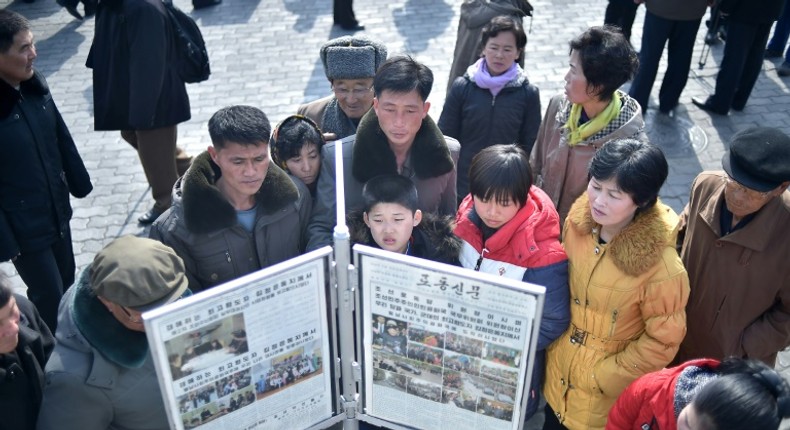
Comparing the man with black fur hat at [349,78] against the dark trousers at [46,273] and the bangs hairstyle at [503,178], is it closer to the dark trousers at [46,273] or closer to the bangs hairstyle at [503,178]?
the bangs hairstyle at [503,178]

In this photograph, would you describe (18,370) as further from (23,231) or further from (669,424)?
(669,424)

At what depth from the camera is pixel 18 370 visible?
2.61 meters

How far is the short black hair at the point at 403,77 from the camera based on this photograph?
332 cm

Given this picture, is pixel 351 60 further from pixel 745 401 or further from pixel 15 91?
pixel 745 401

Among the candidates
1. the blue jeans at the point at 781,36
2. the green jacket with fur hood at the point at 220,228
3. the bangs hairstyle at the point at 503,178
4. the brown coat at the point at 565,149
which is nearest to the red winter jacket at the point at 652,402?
the bangs hairstyle at the point at 503,178

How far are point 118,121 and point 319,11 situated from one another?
5.53m

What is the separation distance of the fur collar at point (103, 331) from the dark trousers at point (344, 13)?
298 inches

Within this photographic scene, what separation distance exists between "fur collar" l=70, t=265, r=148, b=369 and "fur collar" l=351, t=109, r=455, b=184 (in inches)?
57.3

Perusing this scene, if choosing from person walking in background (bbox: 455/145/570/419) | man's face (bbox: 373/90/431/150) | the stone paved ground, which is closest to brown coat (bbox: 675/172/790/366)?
person walking in background (bbox: 455/145/570/419)

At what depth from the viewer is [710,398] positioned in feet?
7.00

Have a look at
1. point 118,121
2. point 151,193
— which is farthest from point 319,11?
point 118,121

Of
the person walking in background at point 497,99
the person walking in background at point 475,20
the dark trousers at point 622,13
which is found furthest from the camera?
the dark trousers at point 622,13

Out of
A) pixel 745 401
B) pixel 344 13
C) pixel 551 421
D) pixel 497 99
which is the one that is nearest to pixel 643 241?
pixel 745 401

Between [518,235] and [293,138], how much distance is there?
1.47 metres
